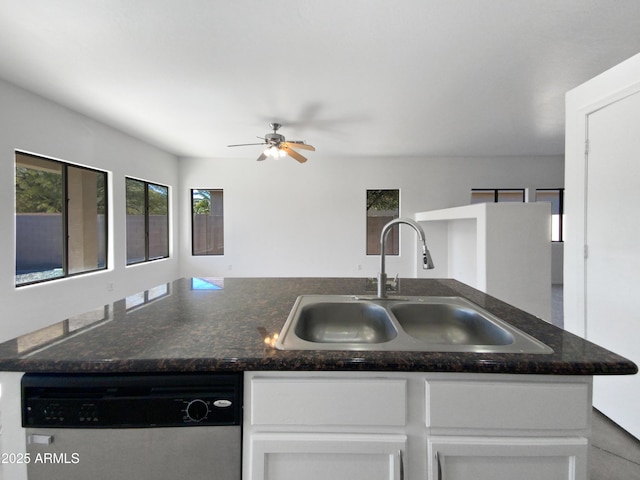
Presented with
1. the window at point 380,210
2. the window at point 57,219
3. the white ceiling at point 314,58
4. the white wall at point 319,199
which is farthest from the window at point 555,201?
the window at point 57,219

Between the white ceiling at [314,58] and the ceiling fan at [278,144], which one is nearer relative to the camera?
the white ceiling at [314,58]

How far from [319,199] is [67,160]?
387 cm

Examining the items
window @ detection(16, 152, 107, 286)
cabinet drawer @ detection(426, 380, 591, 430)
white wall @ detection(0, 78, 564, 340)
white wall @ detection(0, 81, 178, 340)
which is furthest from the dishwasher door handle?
white wall @ detection(0, 78, 564, 340)

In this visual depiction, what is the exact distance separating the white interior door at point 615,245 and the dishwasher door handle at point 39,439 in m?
2.75

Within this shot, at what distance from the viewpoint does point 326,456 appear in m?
0.74

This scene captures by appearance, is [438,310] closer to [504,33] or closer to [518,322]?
[518,322]

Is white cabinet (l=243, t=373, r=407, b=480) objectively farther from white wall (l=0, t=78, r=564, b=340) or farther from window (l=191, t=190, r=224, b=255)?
window (l=191, t=190, r=224, b=255)

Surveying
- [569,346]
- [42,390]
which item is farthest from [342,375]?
[42,390]

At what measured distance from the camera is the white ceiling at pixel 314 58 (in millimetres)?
1809

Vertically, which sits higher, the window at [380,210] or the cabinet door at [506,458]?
the window at [380,210]

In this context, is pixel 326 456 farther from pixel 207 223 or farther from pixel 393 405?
pixel 207 223

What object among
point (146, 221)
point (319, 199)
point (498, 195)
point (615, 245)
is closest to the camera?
point (615, 245)

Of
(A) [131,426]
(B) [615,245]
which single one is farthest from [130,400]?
(B) [615,245]

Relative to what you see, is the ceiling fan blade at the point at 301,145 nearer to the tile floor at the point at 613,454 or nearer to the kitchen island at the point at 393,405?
the kitchen island at the point at 393,405
